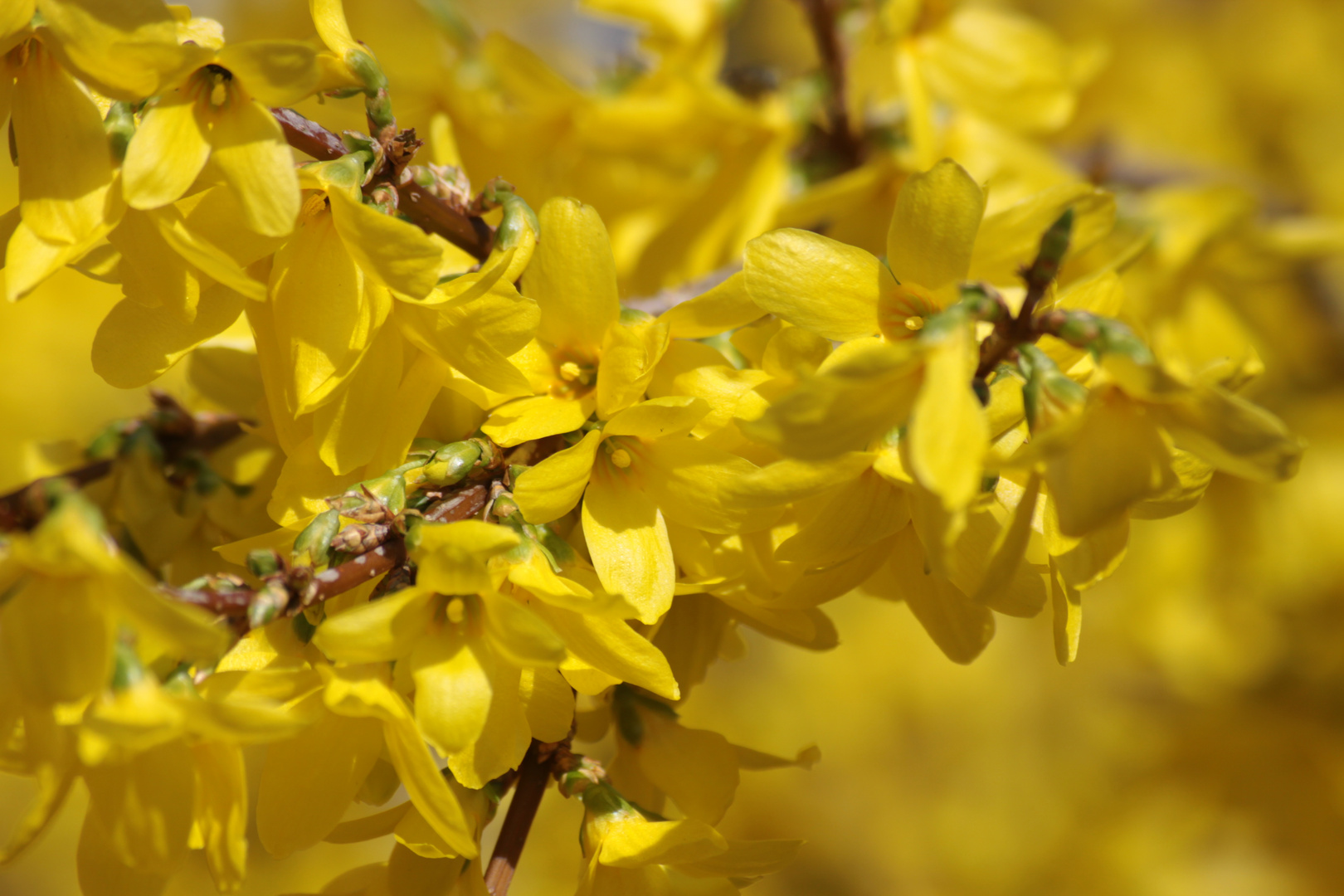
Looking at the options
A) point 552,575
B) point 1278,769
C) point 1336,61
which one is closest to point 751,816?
point 1278,769

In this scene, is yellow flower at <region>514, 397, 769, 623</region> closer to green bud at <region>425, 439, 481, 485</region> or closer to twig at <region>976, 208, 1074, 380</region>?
green bud at <region>425, 439, 481, 485</region>

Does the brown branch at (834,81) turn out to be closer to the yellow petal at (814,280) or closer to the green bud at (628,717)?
the yellow petal at (814,280)

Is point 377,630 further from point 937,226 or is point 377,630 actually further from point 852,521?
point 937,226

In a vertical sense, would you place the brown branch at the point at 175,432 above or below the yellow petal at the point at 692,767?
above

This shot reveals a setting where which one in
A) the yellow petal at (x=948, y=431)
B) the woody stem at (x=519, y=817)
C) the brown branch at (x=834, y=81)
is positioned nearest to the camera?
the yellow petal at (x=948, y=431)

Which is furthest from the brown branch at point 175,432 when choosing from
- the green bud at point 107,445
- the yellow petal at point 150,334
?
the yellow petal at point 150,334

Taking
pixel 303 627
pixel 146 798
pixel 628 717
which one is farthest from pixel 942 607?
pixel 146 798
